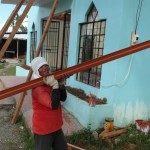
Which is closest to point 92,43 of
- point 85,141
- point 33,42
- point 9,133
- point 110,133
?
point 110,133

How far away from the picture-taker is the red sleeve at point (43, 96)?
3059mm

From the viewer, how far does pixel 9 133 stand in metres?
5.84

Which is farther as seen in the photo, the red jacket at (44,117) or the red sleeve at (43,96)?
the red jacket at (44,117)

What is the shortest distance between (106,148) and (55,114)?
1.87 meters

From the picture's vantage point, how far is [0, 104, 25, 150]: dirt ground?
5223mm

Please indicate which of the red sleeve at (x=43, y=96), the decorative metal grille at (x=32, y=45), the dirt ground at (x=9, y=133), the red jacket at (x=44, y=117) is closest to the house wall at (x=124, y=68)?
the dirt ground at (x=9, y=133)

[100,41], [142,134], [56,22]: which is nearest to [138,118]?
[142,134]

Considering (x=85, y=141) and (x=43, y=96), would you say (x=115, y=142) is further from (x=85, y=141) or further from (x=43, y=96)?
(x=43, y=96)

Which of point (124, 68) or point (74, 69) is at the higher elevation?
point (74, 69)

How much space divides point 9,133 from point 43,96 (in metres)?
3.07

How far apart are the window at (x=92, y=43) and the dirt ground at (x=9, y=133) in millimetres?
1839

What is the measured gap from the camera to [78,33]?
267 inches

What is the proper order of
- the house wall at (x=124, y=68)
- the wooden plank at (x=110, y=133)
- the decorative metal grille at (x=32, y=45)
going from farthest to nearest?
1. the decorative metal grille at (x=32, y=45)
2. the house wall at (x=124, y=68)
3. the wooden plank at (x=110, y=133)

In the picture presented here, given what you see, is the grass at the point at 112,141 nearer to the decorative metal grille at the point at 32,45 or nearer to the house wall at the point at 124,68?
the house wall at the point at 124,68
